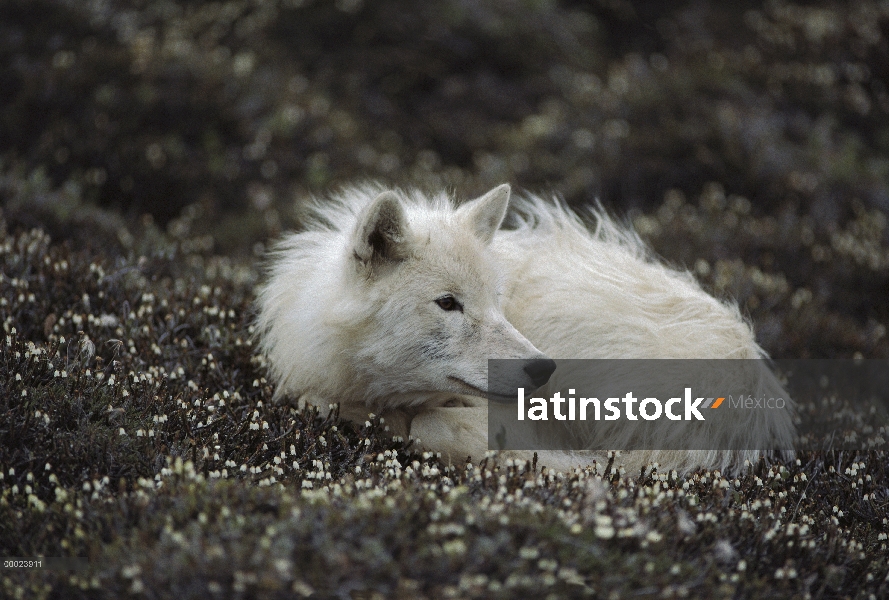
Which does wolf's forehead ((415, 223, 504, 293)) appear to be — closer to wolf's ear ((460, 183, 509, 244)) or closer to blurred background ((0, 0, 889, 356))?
wolf's ear ((460, 183, 509, 244))

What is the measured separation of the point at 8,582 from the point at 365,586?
4.24 feet

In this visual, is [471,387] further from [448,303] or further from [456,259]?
[456,259]

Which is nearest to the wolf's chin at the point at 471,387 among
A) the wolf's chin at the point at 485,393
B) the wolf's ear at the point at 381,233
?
the wolf's chin at the point at 485,393

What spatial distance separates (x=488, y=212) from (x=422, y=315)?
0.86 m

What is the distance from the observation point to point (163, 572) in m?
2.80

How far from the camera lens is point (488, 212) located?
4633 mm

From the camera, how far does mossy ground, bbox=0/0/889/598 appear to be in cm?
307

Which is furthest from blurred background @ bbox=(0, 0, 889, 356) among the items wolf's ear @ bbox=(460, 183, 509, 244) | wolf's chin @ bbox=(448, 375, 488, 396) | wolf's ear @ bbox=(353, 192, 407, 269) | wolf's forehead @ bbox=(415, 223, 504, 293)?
wolf's ear @ bbox=(353, 192, 407, 269)

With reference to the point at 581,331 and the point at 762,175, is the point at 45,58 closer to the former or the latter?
the point at 581,331

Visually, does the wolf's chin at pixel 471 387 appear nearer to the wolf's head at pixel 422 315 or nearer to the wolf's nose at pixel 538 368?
the wolf's head at pixel 422 315

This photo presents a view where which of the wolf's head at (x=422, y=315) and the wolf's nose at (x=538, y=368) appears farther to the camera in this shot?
the wolf's head at (x=422, y=315)

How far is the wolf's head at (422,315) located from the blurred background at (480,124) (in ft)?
10.6

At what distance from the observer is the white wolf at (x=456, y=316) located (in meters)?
4.11

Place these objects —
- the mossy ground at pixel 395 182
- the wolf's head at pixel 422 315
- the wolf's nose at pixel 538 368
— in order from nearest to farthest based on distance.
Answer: the mossy ground at pixel 395 182 → the wolf's nose at pixel 538 368 → the wolf's head at pixel 422 315
